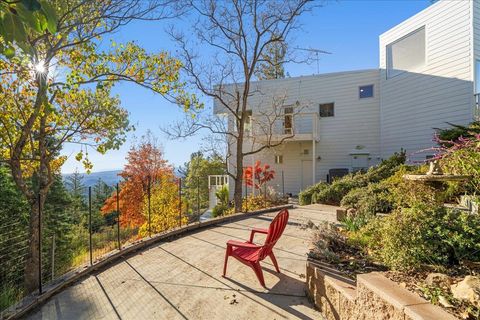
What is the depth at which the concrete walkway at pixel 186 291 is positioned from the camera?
122 inches

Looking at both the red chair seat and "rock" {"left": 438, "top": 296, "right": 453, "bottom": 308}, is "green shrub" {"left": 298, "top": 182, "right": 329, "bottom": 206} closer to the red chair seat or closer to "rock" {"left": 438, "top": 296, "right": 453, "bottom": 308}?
the red chair seat

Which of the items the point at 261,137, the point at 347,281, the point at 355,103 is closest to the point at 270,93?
the point at 261,137

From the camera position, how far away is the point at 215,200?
15.4m

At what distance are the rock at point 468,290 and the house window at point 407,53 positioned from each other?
11431 millimetres

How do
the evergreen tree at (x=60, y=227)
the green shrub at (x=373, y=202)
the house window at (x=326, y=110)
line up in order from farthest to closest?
the house window at (x=326, y=110), the evergreen tree at (x=60, y=227), the green shrub at (x=373, y=202)

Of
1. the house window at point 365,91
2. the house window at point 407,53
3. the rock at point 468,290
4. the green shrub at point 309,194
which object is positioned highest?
the house window at point 407,53

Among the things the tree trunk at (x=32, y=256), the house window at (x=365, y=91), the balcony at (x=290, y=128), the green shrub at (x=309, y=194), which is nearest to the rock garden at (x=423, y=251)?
the tree trunk at (x=32, y=256)

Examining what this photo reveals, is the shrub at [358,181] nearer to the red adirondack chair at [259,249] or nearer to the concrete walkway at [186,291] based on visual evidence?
the concrete walkway at [186,291]

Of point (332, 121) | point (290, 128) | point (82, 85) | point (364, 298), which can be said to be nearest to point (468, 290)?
point (364, 298)

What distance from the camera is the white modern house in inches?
378

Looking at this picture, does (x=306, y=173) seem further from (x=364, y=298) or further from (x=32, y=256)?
(x=364, y=298)

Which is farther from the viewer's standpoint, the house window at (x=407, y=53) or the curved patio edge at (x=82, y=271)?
the house window at (x=407, y=53)

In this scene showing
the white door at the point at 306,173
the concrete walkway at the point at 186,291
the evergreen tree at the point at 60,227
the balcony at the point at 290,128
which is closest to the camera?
the concrete walkway at the point at 186,291

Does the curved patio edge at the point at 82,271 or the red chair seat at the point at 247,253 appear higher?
the red chair seat at the point at 247,253
